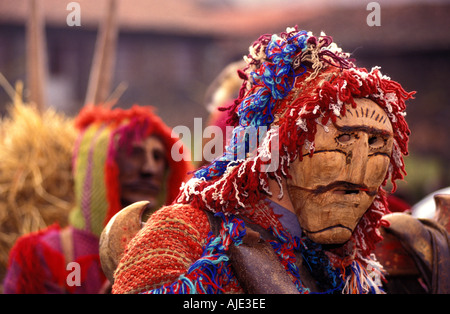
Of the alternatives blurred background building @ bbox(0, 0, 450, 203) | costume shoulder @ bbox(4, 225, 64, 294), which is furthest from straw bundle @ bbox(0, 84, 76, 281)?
blurred background building @ bbox(0, 0, 450, 203)

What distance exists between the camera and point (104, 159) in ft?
10.8

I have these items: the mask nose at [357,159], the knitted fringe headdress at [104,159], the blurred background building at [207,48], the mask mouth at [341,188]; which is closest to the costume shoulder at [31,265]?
the knitted fringe headdress at [104,159]

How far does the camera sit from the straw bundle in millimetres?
3787

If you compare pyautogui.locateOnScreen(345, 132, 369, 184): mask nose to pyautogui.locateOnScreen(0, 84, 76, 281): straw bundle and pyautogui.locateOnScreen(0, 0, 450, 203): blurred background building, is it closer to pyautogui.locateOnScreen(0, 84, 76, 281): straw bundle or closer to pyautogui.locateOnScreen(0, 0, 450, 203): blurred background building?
pyautogui.locateOnScreen(0, 84, 76, 281): straw bundle

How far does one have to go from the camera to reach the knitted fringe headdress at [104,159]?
3238 mm

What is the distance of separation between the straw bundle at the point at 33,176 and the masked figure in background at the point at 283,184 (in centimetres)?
237

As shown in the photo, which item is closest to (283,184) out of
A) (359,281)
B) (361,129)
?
(361,129)

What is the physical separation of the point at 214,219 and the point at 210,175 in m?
0.15

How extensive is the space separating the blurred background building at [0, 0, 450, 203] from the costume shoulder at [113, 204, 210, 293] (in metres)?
7.96

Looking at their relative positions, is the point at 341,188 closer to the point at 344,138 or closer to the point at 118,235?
the point at 344,138

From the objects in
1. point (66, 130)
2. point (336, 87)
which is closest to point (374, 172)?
point (336, 87)

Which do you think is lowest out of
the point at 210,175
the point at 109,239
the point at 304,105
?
the point at 109,239

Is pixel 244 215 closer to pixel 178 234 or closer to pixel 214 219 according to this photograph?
pixel 214 219
